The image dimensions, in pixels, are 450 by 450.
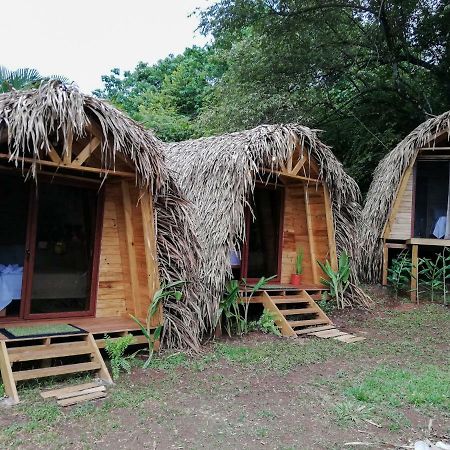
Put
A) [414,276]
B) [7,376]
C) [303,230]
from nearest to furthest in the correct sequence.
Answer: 1. [7,376]
2. [303,230]
3. [414,276]

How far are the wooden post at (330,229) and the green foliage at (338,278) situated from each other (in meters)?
0.09

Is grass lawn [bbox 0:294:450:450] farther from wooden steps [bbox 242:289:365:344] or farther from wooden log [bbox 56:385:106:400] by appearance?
wooden steps [bbox 242:289:365:344]

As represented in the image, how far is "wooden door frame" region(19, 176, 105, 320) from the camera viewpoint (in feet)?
17.5

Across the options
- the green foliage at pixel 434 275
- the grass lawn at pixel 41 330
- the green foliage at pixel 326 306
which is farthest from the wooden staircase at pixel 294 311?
the grass lawn at pixel 41 330

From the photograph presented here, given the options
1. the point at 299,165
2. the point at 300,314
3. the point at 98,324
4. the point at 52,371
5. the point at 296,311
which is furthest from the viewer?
the point at 299,165

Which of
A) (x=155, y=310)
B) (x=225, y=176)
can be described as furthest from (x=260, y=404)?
(x=225, y=176)

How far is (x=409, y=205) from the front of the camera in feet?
30.5

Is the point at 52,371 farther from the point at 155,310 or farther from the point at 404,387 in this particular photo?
the point at 404,387

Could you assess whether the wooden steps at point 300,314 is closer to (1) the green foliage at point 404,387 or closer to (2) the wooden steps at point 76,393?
(1) the green foliage at point 404,387

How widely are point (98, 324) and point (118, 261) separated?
0.89 meters

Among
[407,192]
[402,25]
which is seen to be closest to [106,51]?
[402,25]

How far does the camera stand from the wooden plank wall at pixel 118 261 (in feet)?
19.1

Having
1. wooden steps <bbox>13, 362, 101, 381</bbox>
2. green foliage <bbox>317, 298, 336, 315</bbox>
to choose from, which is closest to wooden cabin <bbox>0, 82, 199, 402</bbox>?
wooden steps <bbox>13, 362, 101, 381</bbox>

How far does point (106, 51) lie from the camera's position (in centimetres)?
2659
